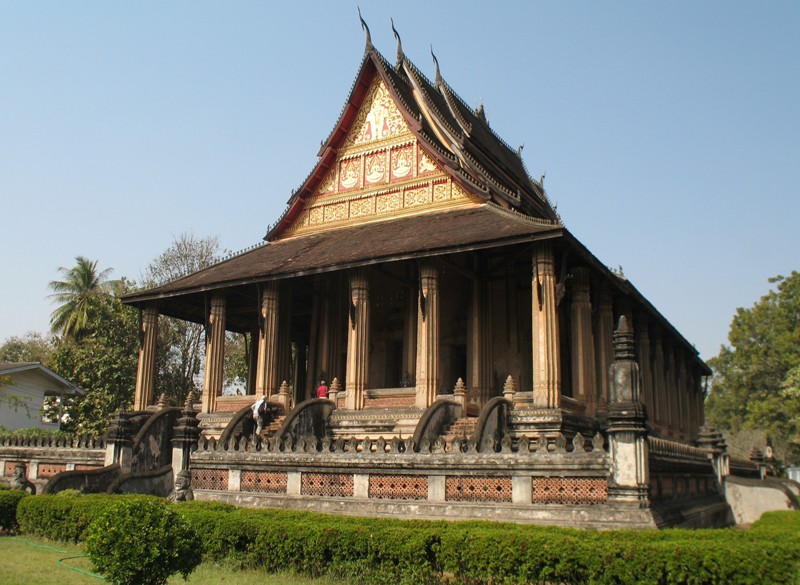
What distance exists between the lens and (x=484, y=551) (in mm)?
8945

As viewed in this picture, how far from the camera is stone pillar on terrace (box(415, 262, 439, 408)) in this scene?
1844 cm

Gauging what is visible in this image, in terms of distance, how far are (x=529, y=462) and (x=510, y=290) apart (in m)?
10.9

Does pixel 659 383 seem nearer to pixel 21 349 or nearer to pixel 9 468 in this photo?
pixel 9 468

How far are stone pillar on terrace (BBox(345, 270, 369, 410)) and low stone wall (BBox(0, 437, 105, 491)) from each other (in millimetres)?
6313

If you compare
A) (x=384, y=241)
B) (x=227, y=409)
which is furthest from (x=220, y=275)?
(x=384, y=241)

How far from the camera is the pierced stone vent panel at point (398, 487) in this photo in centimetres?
1339

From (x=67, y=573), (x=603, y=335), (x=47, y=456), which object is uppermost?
(x=603, y=335)

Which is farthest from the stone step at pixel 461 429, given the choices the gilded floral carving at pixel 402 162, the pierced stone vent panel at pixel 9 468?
the pierced stone vent panel at pixel 9 468

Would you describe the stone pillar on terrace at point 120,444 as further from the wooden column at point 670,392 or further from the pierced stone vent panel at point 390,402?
the wooden column at point 670,392

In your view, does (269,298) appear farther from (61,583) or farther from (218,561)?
(61,583)

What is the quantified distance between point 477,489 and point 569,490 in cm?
165

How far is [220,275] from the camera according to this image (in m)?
22.8

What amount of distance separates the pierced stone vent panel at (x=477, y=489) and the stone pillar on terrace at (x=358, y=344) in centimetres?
650

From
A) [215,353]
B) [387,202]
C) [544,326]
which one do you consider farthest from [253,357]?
[544,326]
